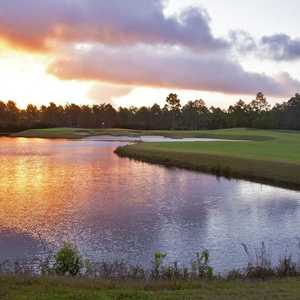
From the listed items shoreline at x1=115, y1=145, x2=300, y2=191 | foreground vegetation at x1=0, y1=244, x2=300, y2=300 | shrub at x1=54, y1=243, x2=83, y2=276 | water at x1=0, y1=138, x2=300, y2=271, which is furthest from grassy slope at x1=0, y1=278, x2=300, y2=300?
shoreline at x1=115, y1=145, x2=300, y2=191

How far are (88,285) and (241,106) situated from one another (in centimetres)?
17056

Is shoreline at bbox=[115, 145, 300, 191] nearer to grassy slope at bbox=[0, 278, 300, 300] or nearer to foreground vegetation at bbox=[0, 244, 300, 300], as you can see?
foreground vegetation at bbox=[0, 244, 300, 300]

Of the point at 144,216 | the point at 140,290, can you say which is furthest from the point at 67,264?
the point at 144,216

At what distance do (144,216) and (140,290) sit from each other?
13.4 metres

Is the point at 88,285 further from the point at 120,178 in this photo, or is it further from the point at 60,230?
the point at 120,178

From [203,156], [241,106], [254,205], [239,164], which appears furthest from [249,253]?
[241,106]

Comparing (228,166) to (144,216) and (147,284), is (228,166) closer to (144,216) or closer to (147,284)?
(144,216)

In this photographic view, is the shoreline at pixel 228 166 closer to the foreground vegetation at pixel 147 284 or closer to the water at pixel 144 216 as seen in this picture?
the water at pixel 144 216

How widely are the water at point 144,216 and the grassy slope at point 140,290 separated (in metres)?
4.43

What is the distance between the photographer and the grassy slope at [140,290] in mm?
9602

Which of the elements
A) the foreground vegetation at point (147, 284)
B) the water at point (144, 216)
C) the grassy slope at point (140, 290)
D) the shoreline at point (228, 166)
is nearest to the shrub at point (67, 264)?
the foreground vegetation at point (147, 284)

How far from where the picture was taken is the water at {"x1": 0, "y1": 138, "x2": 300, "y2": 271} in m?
18.0

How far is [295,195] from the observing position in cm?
3172

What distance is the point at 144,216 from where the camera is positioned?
78.1 ft
